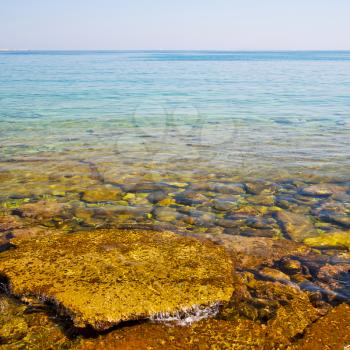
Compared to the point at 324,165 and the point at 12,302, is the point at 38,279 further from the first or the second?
the point at 324,165

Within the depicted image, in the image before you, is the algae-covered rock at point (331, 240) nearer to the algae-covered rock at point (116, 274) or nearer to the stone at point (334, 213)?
the stone at point (334, 213)

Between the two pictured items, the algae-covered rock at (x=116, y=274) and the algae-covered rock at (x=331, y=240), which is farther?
the algae-covered rock at (x=331, y=240)

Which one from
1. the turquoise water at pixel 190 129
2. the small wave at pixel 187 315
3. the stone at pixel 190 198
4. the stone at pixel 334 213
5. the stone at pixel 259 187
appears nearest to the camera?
the small wave at pixel 187 315

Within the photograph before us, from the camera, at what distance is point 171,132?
14.2 m

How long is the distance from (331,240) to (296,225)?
0.64 m

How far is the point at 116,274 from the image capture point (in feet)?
13.5

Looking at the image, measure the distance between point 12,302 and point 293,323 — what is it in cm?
270

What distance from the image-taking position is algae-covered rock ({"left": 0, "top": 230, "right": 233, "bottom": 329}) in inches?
144

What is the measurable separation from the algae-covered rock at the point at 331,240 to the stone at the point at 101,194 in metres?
3.55

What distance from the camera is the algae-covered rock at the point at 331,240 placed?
559 centimetres

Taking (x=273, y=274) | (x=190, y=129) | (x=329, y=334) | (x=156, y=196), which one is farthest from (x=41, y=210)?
(x=190, y=129)

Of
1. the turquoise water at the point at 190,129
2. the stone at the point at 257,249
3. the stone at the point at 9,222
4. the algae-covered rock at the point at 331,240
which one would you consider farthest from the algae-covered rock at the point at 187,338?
the turquoise water at the point at 190,129

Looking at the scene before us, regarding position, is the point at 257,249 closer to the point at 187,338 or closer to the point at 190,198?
the point at 187,338

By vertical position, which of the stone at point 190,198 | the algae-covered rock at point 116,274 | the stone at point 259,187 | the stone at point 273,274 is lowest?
the stone at point 259,187
